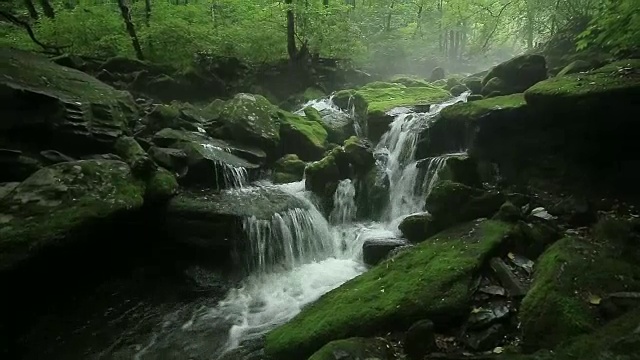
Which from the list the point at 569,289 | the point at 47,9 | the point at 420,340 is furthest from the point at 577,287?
the point at 47,9

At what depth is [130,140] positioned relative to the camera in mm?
10078

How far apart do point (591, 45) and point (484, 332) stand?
11140 millimetres

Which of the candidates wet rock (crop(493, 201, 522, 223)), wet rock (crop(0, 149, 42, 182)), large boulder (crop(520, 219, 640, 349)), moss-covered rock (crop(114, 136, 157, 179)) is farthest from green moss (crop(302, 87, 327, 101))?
large boulder (crop(520, 219, 640, 349))

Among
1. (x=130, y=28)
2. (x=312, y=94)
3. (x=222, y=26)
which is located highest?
(x=222, y=26)

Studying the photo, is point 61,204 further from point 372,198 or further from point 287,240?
point 372,198

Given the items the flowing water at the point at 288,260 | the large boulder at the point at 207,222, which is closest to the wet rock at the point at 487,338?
the flowing water at the point at 288,260

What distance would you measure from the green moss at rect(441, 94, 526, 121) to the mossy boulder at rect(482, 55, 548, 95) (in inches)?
71.5

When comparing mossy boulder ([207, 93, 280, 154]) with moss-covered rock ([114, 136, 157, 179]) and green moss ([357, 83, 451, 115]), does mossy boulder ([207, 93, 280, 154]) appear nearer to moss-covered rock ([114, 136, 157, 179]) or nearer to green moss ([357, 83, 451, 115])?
moss-covered rock ([114, 136, 157, 179])

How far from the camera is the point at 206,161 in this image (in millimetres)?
10984

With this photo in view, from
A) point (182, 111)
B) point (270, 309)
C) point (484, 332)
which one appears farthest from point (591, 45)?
point (182, 111)

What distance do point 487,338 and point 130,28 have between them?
15.9m

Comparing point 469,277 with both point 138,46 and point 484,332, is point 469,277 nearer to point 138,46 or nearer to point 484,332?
point 484,332

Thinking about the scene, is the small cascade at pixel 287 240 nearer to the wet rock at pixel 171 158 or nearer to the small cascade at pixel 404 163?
the small cascade at pixel 404 163

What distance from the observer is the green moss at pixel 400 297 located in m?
5.54
